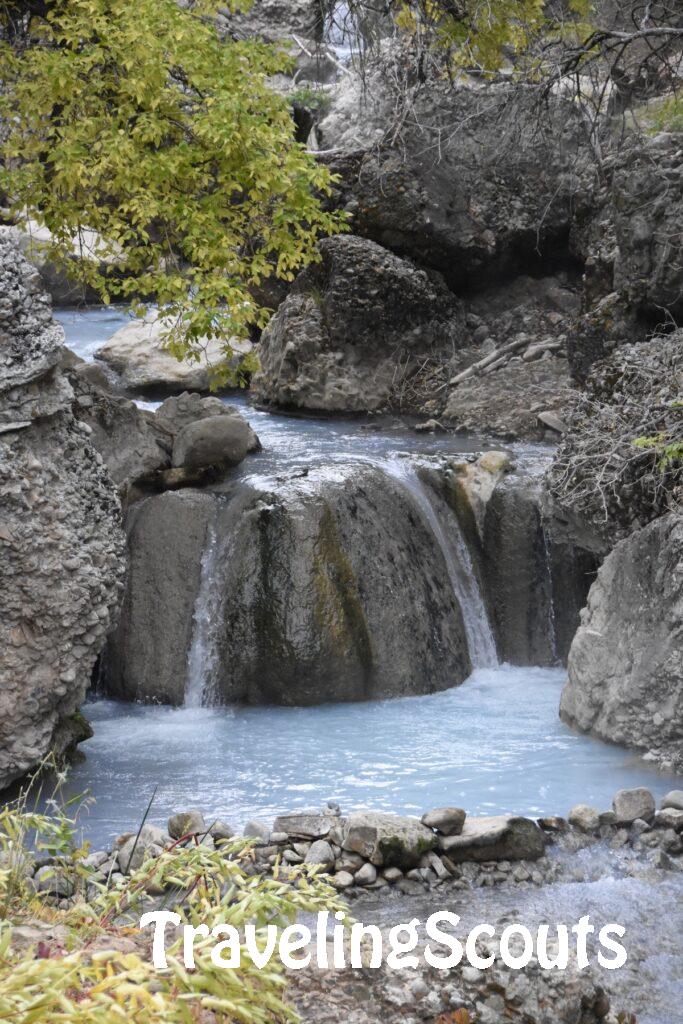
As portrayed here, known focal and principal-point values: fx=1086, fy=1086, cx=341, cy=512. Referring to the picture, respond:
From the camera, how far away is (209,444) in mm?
8977

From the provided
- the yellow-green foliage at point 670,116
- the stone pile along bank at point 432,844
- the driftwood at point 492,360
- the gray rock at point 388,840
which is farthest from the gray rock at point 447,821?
the driftwood at point 492,360

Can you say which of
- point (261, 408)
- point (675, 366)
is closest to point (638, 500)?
point (675, 366)

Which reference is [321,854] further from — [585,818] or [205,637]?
[205,637]

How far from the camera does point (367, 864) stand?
5.21 metres

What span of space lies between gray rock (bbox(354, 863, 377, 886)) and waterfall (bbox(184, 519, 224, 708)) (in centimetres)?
315

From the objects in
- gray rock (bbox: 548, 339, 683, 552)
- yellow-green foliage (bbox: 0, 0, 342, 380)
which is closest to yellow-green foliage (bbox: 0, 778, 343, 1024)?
gray rock (bbox: 548, 339, 683, 552)

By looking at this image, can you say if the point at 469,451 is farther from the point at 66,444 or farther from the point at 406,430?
the point at 66,444

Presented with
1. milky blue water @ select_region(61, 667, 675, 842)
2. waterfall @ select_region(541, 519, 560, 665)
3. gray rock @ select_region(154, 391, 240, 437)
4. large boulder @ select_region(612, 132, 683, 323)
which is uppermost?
large boulder @ select_region(612, 132, 683, 323)

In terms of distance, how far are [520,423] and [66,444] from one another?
582 centimetres

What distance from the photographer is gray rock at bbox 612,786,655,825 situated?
18.6 ft

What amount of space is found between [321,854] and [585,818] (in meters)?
1.43

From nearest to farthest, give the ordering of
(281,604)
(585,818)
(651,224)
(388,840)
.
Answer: (388,840) < (585,818) < (281,604) < (651,224)

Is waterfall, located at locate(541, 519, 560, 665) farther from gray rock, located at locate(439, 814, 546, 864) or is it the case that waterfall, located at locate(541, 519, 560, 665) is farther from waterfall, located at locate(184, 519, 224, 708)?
gray rock, located at locate(439, 814, 546, 864)

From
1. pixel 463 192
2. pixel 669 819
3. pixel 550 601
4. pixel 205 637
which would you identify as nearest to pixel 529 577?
pixel 550 601
